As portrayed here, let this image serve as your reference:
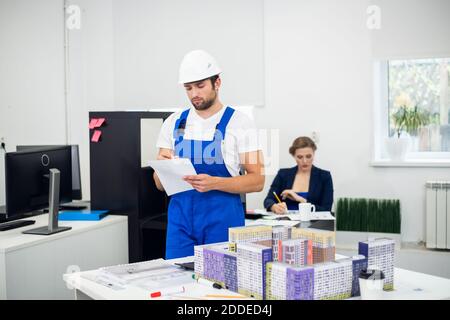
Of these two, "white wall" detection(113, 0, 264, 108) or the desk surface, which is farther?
"white wall" detection(113, 0, 264, 108)

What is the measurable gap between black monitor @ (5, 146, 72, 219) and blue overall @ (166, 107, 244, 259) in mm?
963

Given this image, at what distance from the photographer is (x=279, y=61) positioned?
489cm

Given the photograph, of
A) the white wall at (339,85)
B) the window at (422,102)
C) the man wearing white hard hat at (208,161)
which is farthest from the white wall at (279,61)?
the man wearing white hard hat at (208,161)

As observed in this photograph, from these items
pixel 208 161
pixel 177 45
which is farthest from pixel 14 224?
pixel 177 45

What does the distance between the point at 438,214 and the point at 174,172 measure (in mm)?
2692

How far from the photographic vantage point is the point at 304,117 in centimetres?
484

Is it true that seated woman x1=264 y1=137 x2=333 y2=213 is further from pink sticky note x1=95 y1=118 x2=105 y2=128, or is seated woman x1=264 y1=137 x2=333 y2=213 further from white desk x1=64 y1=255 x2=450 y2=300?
white desk x1=64 y1=255 x2=450 y2=300

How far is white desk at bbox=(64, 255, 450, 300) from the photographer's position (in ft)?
5.58

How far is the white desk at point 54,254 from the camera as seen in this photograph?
271cm

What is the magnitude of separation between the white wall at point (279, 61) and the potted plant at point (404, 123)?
0.16m

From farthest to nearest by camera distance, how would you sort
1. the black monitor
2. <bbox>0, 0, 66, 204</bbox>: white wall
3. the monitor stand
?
1. <bbox>0, 0, 66, 204</bbox>: white wall
2. the monitor stand
3. the black monitor

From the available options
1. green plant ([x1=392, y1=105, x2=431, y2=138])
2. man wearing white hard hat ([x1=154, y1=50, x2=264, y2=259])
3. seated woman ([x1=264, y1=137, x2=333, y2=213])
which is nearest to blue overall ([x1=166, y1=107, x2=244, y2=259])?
man wearing white hard hat ([x1=154, y1=50, x2=264, y2=259])
